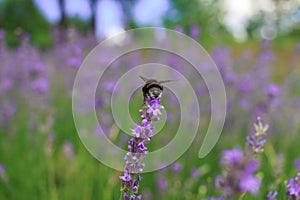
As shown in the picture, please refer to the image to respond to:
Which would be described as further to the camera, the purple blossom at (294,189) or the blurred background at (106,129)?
the blurred background at (106,129)

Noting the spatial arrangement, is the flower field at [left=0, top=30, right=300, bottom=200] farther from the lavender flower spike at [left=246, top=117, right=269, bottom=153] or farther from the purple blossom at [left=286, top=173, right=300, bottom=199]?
the purple blossom at [left=286, top=173, right=300, bottom=199]

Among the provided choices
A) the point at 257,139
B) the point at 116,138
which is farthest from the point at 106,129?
the point at 257,139

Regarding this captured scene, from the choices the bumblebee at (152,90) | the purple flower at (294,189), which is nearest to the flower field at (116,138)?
the purple flower at (294,189)

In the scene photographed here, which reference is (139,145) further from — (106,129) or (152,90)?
(106,129)

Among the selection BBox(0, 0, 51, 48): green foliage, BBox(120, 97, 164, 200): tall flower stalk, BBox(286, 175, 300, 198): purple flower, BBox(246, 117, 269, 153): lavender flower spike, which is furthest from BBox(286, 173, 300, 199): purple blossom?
BBox(0, 0, 51, 48): green foliage

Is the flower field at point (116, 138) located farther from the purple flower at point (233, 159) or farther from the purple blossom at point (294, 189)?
the purple flower at point (233, 159)
